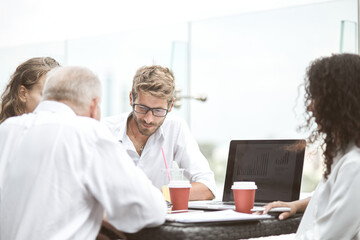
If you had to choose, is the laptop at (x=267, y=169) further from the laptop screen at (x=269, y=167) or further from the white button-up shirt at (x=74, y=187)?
the white button-up shirt at (x=74, y=187)

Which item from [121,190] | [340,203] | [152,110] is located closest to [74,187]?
[121,190]

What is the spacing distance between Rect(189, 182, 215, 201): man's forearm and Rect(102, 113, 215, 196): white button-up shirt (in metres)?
0.14

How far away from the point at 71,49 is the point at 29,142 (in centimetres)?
297

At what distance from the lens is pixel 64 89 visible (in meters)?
1.50

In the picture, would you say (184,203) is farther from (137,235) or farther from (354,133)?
(354,133)

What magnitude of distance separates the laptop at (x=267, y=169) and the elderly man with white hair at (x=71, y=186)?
45 cm

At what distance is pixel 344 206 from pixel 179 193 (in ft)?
1.86

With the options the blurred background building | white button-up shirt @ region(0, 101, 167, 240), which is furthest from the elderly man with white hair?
the blurred background building

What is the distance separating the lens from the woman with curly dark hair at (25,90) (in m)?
2.18

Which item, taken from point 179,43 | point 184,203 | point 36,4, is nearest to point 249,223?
point 184,203

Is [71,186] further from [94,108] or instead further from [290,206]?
[290,206]

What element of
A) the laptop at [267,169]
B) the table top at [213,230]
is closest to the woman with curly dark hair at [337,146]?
the table top at [213,230]

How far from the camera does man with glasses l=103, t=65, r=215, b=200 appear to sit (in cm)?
235

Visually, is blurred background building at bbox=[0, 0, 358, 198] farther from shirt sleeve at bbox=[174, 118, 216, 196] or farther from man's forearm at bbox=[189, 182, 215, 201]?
man's forearm at bbox=[189, 182, 215, 201]
